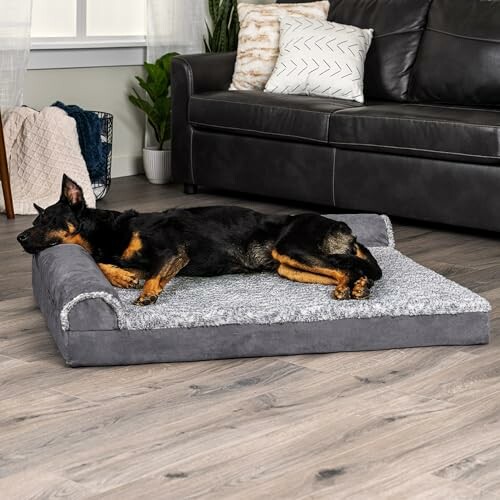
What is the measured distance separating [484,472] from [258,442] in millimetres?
435

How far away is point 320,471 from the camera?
190 centimetres

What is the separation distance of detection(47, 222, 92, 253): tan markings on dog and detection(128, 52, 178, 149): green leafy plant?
2.28m

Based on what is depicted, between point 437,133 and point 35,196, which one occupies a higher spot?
point 437,133

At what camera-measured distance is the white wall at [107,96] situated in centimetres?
488

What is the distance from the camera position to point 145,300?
8.59ft

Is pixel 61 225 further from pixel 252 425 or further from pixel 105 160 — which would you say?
pixel 105 160

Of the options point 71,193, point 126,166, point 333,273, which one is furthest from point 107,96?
point 333,273

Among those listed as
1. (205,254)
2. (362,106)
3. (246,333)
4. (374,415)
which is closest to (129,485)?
(374,415)

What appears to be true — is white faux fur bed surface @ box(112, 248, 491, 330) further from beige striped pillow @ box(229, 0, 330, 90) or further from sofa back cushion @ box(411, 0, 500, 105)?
beige striped pillow @ box(229, 0, 330, 90)

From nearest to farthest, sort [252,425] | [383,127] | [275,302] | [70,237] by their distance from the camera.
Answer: [252,425] → [275,302] → [70,237] → [383,127]

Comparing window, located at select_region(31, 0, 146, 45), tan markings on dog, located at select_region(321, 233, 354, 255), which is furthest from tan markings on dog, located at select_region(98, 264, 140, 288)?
window, located at select_region(31, 0, 146, 45)

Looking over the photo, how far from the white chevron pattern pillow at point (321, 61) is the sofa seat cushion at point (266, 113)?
80 millimetres

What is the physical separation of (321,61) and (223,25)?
92 cm

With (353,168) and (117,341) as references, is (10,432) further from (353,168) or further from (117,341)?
(353,168)
